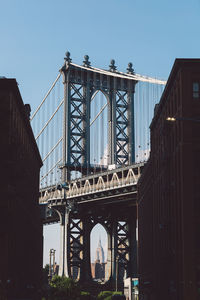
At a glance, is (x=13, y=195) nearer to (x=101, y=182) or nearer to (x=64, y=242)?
(x=101, y=182)

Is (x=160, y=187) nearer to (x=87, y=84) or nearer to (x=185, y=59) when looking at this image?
(x=185, y=59)

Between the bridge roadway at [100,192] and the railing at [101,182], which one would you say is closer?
the railing at [101,182]

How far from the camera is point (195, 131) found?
5897 cm

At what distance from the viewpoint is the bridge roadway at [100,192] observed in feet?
391

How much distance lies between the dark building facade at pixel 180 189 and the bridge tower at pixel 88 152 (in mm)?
53752

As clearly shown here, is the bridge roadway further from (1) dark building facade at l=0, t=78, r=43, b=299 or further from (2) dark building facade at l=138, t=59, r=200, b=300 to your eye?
(2) dark building facade at l=138, t=59, r=200, b=300

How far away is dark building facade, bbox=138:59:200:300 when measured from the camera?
184 ft

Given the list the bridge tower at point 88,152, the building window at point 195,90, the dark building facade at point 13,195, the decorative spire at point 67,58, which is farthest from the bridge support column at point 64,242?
the building window at point 195,90

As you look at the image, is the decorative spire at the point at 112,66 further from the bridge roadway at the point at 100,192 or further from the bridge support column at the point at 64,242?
the bridge support column at the point at 64,242

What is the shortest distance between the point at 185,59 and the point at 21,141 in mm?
26637

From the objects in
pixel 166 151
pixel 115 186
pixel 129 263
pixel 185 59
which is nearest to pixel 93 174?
pixel 115 186

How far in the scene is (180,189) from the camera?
5894 centimetres

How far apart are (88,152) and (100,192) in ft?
30.5

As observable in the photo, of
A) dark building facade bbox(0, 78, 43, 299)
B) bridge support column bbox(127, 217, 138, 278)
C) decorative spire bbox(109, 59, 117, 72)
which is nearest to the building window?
dark building facade bbox(0, 78, 43, 299)
